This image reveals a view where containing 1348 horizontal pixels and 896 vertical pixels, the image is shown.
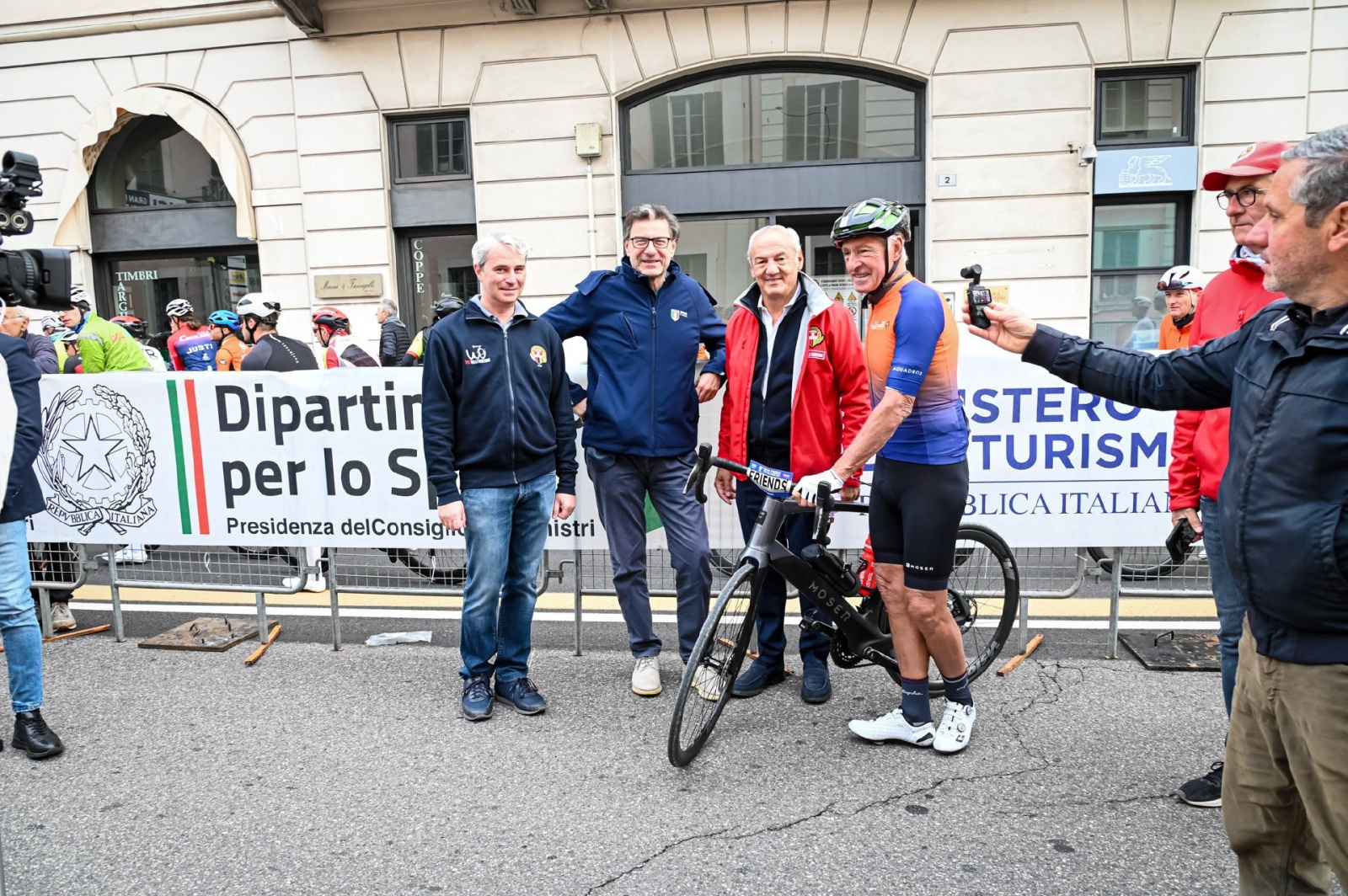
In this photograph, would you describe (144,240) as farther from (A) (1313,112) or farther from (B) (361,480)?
(A) (1313,112)

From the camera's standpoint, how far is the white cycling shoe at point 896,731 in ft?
11.9

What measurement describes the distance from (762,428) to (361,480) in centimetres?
228

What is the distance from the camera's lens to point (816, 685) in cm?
410

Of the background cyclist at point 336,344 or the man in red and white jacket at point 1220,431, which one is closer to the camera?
the man in red and white jacket at point 1220,431

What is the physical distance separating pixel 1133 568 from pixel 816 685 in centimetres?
200

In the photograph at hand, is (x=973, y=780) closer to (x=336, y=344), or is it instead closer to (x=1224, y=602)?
(x=1224, y=602)

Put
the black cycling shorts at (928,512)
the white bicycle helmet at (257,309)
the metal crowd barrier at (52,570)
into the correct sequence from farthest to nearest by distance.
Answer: the white bicycle helmet at (257,309) < the metal crowd barrier at (52,570) < the black cycling shorts at (928,512)

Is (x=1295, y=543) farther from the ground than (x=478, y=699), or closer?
farther from the ground

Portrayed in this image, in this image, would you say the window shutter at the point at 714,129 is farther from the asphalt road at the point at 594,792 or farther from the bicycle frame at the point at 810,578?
the bicycle frame at the point at 810,578

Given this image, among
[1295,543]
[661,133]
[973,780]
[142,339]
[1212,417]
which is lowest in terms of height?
[973,780]

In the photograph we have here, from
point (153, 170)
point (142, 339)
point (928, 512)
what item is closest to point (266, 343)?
point (928, 512)

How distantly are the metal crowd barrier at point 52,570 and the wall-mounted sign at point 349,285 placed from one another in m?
7.65

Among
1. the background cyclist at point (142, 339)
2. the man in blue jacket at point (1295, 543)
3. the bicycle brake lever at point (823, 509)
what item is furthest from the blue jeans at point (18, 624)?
the man in blue jacket at point (1295, 543)

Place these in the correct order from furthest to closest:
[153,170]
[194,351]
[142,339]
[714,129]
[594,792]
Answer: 1. [153,170]
2. [142,339]
3. [714,129]
4. [194,351]
5. [594,792]
